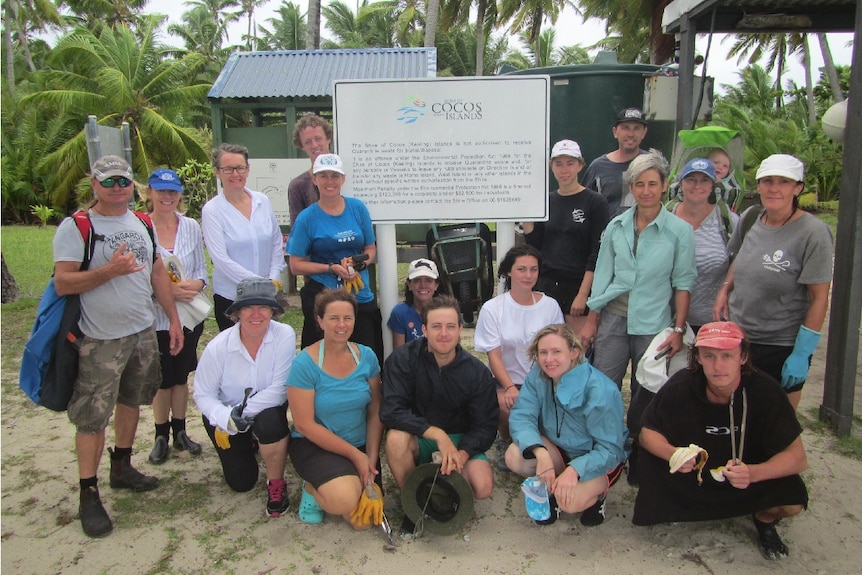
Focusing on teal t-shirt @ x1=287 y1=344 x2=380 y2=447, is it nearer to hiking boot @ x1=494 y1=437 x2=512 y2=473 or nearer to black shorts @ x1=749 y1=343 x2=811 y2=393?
hiking boot @ x1=494 y1=437 x2=512 y2=473

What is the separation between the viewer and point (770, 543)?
299 centimetres

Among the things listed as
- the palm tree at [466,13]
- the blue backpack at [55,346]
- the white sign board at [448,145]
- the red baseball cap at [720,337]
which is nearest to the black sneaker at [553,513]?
the red baseball cap at [720,337]

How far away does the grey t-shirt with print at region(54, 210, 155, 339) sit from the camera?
304cm

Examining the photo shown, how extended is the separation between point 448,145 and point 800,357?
242 cm

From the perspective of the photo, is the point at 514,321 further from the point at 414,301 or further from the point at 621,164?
the point at 621,164

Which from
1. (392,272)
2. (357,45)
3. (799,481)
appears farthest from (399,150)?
(357,45)

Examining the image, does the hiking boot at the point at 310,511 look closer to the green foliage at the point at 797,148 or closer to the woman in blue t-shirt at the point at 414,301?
the woman in blue t-shirt at the point at 414,301

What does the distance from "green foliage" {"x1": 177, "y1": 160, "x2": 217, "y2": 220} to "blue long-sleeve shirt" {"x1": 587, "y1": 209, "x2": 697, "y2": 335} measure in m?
14.8

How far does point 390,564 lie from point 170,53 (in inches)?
1636

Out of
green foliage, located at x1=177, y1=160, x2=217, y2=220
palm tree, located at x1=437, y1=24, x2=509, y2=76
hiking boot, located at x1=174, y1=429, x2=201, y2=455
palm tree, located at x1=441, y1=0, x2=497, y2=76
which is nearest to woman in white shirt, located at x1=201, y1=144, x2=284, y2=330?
hiking boot, located at x1=174, y1=429, x2=201, y2=455

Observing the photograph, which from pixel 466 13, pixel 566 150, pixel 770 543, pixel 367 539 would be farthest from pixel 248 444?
pixel 466 13

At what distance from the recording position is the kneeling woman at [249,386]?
3.37 meters

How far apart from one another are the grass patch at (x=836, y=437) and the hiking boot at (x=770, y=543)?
1.36 meters

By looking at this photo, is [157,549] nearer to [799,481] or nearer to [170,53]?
[799,481]
